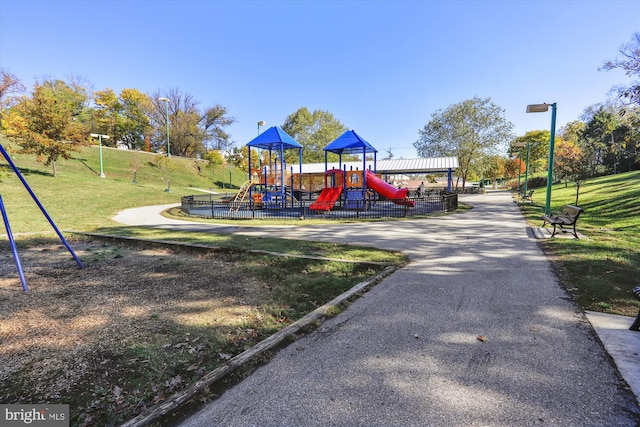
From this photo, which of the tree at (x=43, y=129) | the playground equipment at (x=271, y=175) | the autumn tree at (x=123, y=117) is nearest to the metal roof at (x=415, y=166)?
the playground equipment at (x=271, y=175)

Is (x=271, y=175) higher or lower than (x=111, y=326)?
higher

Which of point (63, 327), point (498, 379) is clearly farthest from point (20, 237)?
point (498, 379)

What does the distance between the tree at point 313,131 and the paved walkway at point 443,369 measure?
171 ft

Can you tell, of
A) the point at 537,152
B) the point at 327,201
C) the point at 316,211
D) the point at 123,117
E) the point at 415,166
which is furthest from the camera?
the point at 537,152

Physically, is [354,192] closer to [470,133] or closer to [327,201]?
[327,201]

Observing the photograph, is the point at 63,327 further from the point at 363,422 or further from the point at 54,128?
the point at 54,128

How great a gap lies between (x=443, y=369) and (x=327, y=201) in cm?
1806

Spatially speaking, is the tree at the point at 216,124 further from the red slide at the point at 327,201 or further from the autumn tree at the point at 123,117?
the red slide at the point at 327,201

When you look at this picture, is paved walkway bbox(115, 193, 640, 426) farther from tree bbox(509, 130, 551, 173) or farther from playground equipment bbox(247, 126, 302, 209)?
tree bbox(509, 130, 551, 173)

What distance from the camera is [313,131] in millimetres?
58875

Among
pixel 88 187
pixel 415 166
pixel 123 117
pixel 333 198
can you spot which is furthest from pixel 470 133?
pixel 123 117

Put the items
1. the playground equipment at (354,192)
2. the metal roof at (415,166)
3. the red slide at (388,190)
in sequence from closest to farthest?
the playground equipment at (354,192) < the red slide at (388,190) < the metal roof at (415,166)

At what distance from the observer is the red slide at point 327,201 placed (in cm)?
2005

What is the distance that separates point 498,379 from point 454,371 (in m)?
0.35
